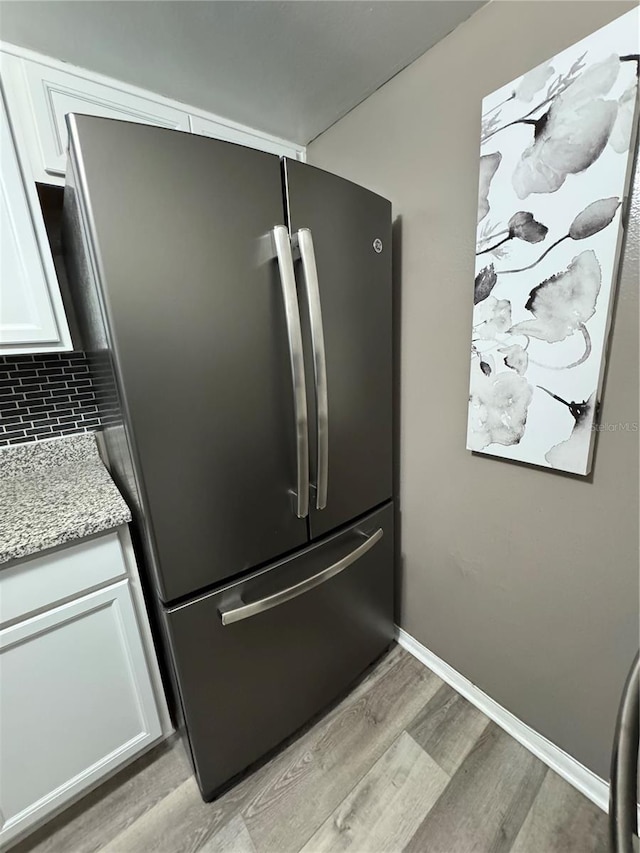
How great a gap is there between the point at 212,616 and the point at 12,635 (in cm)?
46

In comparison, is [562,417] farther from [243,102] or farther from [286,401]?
[243,102]

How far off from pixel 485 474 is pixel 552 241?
0.67 m

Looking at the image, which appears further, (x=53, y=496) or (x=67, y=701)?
(x=53, y=496)

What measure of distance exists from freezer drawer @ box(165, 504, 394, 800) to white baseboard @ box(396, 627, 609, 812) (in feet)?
1.00

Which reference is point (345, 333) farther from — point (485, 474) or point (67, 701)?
point (67, 701)

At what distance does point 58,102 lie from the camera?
99 cm

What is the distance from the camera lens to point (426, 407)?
1291mm

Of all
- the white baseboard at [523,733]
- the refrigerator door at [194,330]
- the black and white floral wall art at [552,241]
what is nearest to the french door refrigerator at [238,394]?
the refrigerator door at [194,330]

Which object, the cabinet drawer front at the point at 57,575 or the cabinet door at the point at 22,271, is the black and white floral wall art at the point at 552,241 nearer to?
the cabinet drawer front at the point at 57,575

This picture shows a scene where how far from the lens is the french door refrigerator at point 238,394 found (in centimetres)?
75

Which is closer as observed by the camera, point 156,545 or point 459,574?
point 156,545

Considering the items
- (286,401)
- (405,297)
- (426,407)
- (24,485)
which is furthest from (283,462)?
(24,485)

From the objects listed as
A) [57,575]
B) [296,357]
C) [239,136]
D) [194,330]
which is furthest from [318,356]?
[239,136]

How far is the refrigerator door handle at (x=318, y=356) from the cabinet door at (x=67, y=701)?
24.7 inches
